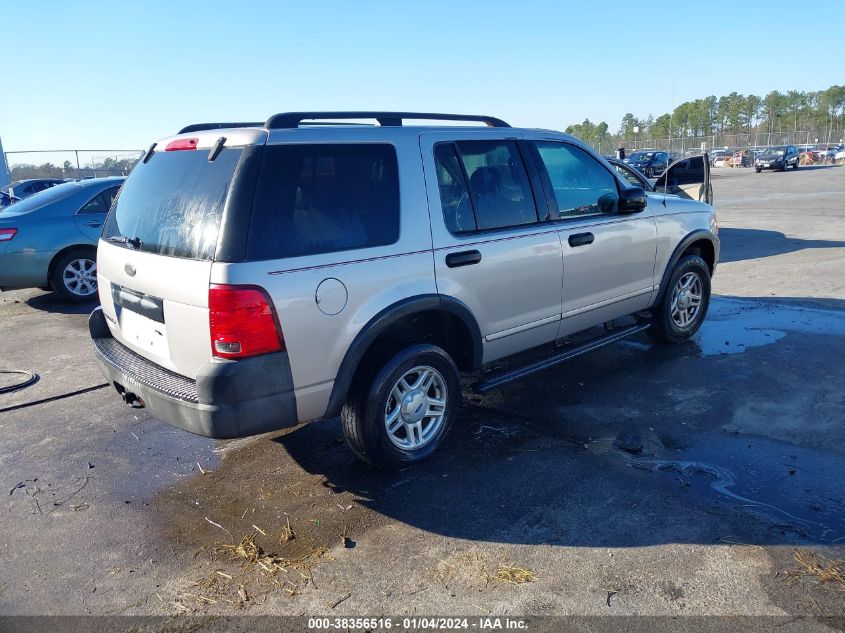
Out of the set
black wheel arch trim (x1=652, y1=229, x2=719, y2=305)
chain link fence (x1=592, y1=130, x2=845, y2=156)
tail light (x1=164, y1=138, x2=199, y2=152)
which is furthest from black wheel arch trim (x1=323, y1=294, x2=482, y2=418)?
chain link fence (x1=592, y1=130, x2=845, y2=156)

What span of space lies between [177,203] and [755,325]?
5883mm

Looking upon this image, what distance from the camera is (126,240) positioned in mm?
3836

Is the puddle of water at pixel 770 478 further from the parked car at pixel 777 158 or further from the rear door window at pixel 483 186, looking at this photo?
the parked car at pixel 777 158

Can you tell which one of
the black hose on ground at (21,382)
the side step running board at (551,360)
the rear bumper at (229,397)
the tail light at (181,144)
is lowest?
the black hose on ground at (21,382)

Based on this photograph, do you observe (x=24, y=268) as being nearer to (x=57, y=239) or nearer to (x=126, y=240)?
(x=57, y=239)

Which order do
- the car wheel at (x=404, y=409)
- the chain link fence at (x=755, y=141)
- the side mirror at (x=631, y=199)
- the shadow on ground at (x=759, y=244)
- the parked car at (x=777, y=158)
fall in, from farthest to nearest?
1. the chain link fence at (x=755, y=141)
2. the parked car at (x=777, y=158)
3. the shadow on ground at (x=759, y=244)
4. the side mirror at (x=631, y=199)
5. the car wheel at (x=404, y=409)

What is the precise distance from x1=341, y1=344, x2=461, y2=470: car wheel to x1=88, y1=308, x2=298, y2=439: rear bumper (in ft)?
1.49

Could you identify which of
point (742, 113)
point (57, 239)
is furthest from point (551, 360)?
point (742, 113)

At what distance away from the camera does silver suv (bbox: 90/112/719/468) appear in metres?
3.19

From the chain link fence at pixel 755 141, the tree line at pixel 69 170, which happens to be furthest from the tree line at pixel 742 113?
the tree line at pixel 69 170

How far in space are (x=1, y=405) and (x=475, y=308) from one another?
4137 mm

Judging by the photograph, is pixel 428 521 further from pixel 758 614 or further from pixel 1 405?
pixel 1 405

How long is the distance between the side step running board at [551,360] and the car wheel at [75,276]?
6.87m

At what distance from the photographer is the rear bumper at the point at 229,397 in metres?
3.15
